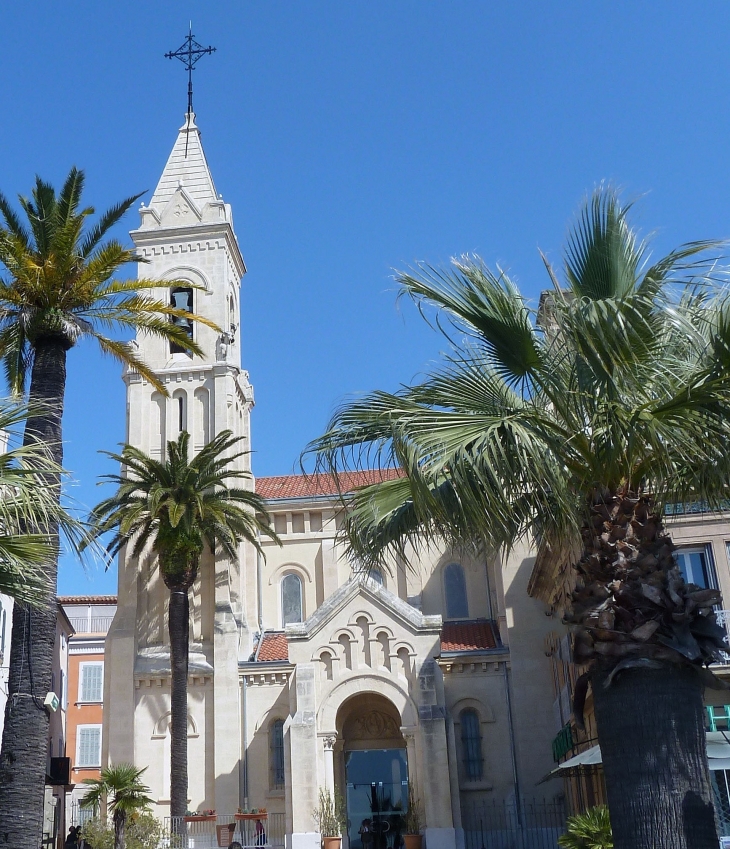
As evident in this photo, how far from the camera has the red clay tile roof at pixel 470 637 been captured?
3919cm

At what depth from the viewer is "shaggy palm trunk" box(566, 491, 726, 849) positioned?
10.0m

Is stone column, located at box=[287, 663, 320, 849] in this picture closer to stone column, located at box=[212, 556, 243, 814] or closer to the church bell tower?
stone column, located at box=[212, 556, 243, 814]

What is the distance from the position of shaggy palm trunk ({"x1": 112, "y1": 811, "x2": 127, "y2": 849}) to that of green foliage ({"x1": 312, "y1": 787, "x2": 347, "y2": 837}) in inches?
249

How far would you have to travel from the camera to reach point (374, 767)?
40938mm

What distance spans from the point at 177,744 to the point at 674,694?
27510 millimetres

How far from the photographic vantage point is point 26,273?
58.1ft

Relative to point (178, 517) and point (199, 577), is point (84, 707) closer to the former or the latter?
point (199, 577)

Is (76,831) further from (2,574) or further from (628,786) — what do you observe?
(628,786)

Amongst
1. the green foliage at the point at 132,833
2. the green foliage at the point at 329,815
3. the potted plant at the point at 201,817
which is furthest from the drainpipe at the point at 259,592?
the green foliage at the point at 132,833

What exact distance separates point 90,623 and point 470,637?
2787 centimetres

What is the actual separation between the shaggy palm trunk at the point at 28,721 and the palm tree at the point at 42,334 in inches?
0.6

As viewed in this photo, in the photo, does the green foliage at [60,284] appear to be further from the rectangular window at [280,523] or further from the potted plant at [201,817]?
the rectangular window at [280,523]

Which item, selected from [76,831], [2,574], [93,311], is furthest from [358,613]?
[2,574]

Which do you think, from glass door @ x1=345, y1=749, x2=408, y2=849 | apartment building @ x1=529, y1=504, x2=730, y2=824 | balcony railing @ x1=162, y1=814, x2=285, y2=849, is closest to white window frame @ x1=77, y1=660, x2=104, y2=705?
balcony railing @ x1=162, y1=814, x2=285, y2=849
